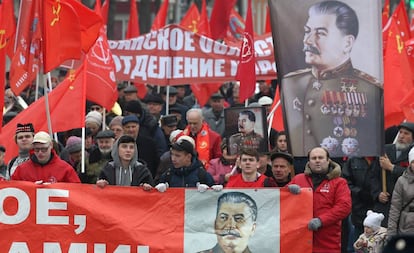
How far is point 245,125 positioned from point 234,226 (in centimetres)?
177

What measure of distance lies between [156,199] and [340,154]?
168 cm

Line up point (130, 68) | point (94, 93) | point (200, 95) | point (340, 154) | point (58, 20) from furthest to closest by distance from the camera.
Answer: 1. point (200, 95)
2. point (130, 68)
3. point (94, 93)
4. point (58, 20)
5. point (340, 154)

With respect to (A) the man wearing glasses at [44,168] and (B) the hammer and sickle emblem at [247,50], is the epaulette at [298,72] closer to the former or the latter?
(A) the man wearing glasses at [44,168]

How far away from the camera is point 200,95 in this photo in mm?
20234

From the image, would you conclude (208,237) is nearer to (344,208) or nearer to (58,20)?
(344,208)

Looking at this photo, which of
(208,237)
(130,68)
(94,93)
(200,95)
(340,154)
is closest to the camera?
(208,237)

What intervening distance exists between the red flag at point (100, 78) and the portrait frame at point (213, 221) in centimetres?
470

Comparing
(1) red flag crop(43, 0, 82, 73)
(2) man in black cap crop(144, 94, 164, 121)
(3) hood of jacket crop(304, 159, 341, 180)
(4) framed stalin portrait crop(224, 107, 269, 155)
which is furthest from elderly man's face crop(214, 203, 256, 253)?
(2) man in black cap crop(144, 94, 164, 121)

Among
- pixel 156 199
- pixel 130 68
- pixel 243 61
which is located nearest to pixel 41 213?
pixel 156 199

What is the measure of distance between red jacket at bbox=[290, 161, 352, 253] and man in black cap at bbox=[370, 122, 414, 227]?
1.94 meters

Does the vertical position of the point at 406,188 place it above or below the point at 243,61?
below

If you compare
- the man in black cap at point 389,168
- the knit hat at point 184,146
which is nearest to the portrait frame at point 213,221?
the knit hat at point 184,146

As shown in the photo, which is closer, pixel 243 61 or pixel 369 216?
pixel 369 216

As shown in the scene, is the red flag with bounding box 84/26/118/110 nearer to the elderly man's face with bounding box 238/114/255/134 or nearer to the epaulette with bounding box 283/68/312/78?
the elderly man's face with bounding box 238/114/255/134
